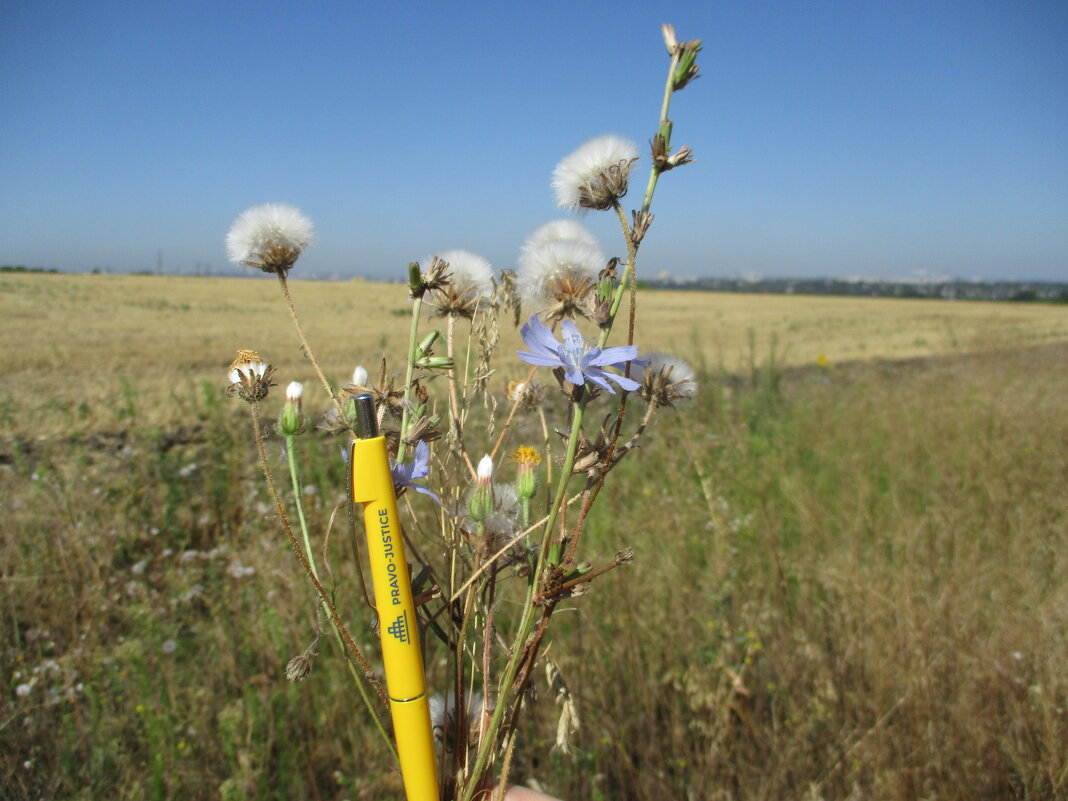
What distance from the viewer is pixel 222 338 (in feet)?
51.0

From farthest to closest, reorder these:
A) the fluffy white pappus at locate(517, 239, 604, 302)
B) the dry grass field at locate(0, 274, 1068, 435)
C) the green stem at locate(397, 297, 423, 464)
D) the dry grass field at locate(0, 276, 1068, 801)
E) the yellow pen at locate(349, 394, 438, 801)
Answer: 1. the dry grass field at locate(0, 274, 1068, 435)
2. the dry grass field at locate(0, 276, 1068, 801)
3. the fluffy white pappus at locate(517, 239, 604, 302)
4. the green stem at locate(397, 297, 423, 464)
5. the yellow pen at locate(349, 394, 438, 801)

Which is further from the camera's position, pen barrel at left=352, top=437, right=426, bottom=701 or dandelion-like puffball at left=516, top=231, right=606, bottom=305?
dandelion-like puffball at left=516, top=231, right=606, bottom=305

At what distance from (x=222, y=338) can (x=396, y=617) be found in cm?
1689

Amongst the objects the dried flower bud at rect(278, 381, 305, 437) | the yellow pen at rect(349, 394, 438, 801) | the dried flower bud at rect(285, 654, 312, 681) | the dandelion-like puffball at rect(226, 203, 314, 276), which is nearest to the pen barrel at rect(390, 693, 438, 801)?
the yellow pen at rect(349, 394, 438, 801)

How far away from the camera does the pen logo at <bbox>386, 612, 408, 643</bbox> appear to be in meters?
0.59

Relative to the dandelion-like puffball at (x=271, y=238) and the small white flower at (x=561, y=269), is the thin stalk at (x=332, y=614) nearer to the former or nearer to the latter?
the dandelion-like puffball at (x=271, y=238)

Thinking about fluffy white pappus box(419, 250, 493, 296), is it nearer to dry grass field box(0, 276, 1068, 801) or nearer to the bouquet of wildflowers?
the bouquet of wildflowers

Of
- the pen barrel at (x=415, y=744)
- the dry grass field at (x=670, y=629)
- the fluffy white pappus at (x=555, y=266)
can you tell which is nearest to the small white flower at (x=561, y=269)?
the fluffy white pappus at (x=555, y=266)

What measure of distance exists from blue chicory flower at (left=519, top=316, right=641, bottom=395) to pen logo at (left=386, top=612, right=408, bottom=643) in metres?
0.27

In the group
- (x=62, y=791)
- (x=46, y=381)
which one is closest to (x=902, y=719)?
(x=62, y=791)

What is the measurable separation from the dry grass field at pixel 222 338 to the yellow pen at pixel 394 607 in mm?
128

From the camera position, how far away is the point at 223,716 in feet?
5.42

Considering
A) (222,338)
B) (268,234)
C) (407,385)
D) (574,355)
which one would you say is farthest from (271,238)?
(222,338)

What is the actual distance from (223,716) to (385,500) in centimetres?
149
